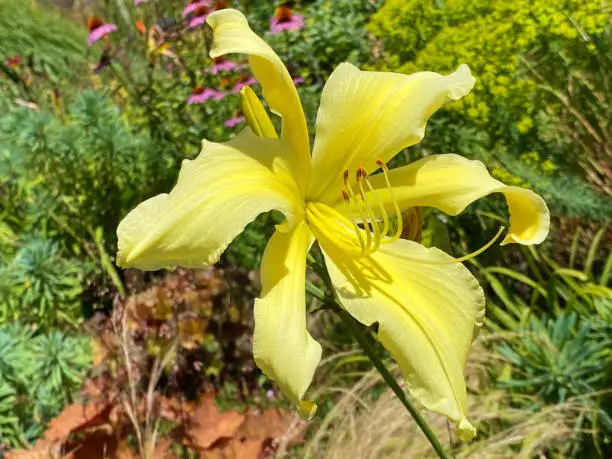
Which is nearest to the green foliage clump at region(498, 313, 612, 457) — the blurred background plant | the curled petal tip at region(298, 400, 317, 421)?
the blurred background plant

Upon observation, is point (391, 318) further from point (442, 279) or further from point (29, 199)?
point (29, 199)

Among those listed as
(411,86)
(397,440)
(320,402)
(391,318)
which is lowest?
(320,402)

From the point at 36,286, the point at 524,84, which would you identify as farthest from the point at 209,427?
the point at 524,84

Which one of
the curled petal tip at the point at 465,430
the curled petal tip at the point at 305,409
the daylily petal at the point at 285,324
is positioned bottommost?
the curled petal tip at the point at 465,430

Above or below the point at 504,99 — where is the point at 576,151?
below

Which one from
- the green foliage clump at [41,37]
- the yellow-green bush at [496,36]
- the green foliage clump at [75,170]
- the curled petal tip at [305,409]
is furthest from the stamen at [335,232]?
the green foliage clump at [41,37]

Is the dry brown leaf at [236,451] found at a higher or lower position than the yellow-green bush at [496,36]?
lower

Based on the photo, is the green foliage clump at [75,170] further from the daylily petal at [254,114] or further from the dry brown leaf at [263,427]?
the daylily petal at [254,114]

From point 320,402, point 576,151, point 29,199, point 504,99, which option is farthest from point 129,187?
point 576,151
